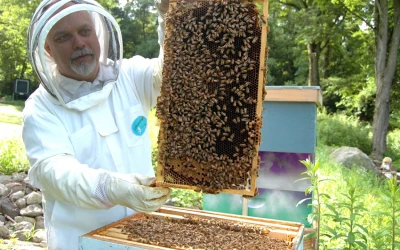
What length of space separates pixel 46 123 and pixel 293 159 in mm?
2387

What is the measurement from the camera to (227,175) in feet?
7.61

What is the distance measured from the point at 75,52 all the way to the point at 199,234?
5.13 feet

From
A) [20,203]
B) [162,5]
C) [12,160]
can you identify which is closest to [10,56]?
[12,160]

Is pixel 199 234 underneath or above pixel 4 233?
above

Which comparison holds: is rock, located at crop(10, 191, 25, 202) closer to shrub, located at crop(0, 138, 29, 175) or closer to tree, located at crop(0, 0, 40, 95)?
shrub, located at crop(0, 138, 29, 175)

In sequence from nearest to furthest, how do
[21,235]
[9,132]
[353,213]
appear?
1. [353,213]
2. [21,235]
3. [9,132]

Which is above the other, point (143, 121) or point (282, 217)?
point (143, 121)

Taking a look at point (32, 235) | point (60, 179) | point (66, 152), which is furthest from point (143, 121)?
point (32, 235)

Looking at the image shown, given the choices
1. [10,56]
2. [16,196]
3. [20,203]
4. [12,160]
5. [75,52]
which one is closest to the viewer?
[75,52]

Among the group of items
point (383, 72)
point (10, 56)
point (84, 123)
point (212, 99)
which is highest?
point (10, 56)

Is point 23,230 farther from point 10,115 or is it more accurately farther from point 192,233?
point 10,115

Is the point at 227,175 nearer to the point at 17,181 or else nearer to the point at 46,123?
the point at 46,123

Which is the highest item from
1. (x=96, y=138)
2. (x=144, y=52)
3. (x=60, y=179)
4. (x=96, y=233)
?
(x=144, y=52)

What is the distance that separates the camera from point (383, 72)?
15.5 meters
